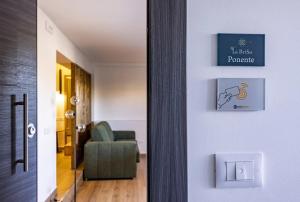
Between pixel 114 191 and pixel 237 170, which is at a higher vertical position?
pixel 237 170

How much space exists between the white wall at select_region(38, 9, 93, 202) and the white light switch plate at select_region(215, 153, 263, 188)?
8.72 ft

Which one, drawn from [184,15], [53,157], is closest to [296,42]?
[184,15]

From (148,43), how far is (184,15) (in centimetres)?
14

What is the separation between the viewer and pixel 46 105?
135 inches

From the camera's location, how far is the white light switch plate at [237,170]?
906 mm

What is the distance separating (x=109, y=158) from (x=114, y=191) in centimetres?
64

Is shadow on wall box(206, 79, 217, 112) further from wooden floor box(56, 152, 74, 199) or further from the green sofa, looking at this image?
the green sofa

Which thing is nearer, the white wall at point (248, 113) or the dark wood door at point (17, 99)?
the white wall at point (248, 113)

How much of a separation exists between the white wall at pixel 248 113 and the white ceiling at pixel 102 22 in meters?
2.16

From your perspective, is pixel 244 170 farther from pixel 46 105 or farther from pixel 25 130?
pixel 46 105

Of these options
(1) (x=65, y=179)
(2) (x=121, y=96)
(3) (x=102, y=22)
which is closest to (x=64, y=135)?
(2) (x=121, y=96)

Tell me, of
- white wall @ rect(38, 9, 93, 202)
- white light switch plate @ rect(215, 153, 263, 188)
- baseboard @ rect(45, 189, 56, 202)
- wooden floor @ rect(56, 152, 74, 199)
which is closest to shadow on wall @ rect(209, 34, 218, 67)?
white light switch plate @ rect(215, 153, 263, 188)

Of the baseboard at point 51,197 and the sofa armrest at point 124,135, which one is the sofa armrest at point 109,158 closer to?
the baseboard at point 51,197

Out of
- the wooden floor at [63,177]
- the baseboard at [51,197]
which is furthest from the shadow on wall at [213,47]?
the wooden floor at [63,177]
